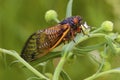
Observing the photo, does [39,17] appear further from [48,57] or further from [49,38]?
[48,57]

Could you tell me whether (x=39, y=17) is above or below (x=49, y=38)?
above

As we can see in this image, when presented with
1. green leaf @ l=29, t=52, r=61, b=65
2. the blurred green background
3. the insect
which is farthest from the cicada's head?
the blurred green background

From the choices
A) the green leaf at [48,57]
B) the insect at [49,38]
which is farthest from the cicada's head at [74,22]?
the green leaf at [48,57]

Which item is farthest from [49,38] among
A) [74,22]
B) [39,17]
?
[39,17]

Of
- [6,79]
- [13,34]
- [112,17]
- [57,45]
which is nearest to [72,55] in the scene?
[57,45]

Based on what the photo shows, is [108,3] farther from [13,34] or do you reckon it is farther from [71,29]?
[71,29]

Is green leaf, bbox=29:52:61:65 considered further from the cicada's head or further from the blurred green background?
the blurred green background

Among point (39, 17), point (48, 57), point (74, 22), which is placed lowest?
point (48, 57)
